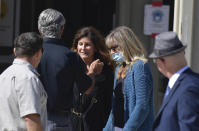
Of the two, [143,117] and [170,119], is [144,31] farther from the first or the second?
[170,119]

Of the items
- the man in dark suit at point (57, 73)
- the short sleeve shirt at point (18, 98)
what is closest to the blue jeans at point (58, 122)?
the man in dark suit at point (57, 73)

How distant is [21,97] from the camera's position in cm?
303

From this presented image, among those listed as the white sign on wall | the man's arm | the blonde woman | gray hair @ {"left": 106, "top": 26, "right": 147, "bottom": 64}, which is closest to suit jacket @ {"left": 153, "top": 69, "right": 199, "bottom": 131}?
the man's arm

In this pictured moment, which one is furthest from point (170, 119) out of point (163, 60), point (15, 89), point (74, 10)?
point (74, 10)

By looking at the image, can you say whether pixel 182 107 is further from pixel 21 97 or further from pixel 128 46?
pixel 128 46

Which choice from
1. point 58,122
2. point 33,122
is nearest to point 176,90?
point 33,122

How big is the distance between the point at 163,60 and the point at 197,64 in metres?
2.77

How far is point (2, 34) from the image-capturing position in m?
6.61

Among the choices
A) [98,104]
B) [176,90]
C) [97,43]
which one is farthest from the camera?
[97,43]

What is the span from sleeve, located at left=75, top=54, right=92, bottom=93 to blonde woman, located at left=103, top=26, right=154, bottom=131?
333 millimetres

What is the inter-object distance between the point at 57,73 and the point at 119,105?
2.26 ft

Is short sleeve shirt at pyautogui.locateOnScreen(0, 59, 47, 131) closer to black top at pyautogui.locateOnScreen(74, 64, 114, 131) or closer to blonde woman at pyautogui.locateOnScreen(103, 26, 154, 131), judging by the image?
blonde woman at pyautogui.locateOnScreen(103, 26, 154, 131)

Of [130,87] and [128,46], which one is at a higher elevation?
[128,46]

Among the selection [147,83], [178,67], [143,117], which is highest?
[178,67]
